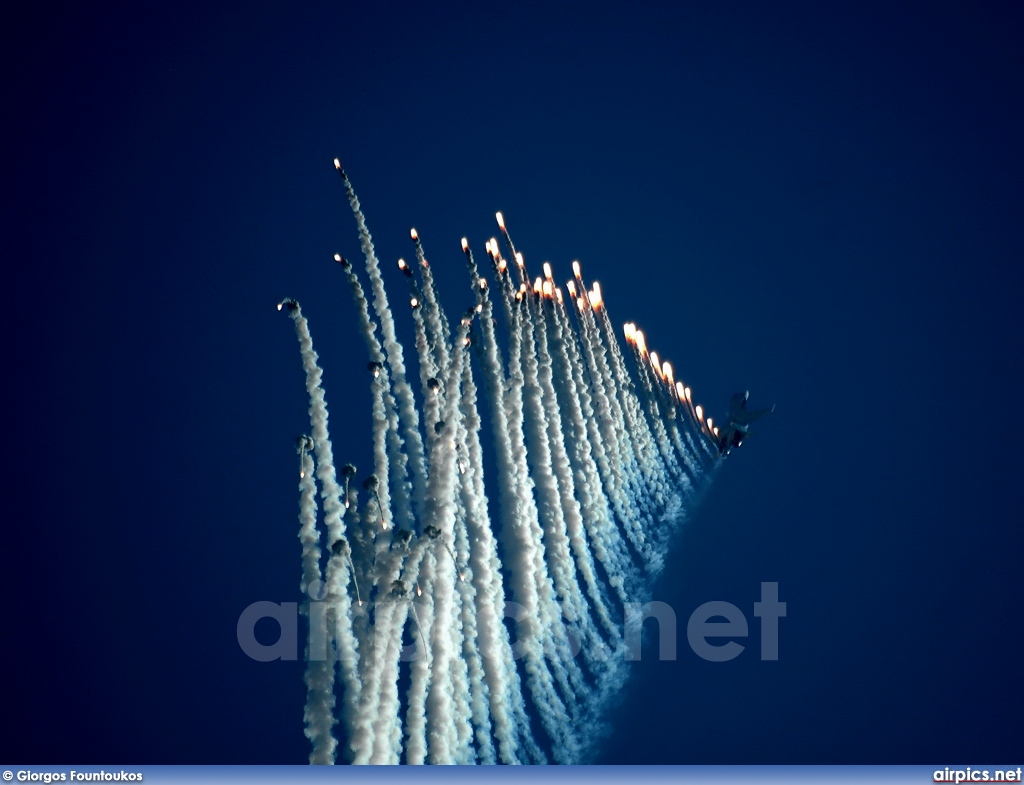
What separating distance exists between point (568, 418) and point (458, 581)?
8113mm

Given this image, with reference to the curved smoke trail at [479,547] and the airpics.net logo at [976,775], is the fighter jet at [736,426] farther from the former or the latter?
the airpics.net logo at [976,775]

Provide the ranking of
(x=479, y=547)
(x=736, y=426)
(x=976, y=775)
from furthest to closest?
(x=736, y=426)
(x=479, y=547)
(x=976, y=775)

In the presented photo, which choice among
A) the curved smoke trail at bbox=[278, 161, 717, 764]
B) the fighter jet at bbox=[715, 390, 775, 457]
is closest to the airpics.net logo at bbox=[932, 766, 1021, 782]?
the curved smoke trail at bbox=[278, 161, 717, 764]

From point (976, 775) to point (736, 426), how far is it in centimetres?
2919

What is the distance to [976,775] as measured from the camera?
10.8 metres

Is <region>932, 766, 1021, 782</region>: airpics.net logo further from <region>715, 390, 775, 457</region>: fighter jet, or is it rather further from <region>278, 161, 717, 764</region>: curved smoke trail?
<region>715, 390, 775, 457</region>: fighter jet

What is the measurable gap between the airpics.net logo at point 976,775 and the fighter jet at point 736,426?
90.2 feet

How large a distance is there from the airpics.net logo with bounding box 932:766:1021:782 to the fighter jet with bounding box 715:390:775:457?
27.5 meters

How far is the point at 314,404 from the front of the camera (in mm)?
19219

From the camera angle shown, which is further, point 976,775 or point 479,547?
point 479,547

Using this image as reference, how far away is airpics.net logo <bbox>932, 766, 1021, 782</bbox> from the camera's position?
10.6 meters

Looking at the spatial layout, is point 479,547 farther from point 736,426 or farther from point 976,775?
point 736,426

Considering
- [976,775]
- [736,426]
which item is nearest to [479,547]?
[976,775]

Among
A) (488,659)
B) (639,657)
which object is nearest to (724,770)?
(488,659)
